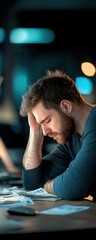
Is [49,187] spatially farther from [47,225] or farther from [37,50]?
[37,50]

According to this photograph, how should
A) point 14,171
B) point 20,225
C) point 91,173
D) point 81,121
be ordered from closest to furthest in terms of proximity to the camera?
point 20,225
point 91,173
point 81,121
point 14,171

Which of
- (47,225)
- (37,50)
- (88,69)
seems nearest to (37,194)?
(47,225)

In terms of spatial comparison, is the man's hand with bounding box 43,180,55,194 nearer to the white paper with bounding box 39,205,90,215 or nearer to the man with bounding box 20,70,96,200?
the man with bounding box 20,70,96,200

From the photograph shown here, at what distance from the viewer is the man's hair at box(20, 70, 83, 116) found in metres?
2.30

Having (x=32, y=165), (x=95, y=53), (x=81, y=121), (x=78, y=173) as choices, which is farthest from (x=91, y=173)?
(x=95, y=53)

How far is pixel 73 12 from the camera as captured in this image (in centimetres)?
505

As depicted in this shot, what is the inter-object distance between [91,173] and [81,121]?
0.43 meters

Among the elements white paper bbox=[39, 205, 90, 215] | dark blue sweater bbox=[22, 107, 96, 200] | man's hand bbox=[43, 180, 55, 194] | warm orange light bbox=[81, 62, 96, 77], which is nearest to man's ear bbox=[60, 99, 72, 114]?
dark blue sweater bbox=[22, 107, 96, 200]

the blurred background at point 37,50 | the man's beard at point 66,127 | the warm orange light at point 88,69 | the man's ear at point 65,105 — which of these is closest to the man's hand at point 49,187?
the man's beard at point 66,127

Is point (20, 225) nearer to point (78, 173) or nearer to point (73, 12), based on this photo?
point (78, 173)

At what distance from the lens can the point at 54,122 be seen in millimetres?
2352

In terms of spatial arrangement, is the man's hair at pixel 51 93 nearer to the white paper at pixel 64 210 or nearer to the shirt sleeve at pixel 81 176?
the shirt sleeve at pixel 81 176

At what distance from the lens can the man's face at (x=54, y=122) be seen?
233 cm

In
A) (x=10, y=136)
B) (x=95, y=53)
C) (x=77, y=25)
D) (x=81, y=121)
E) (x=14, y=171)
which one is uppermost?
(x=77, y=25)
